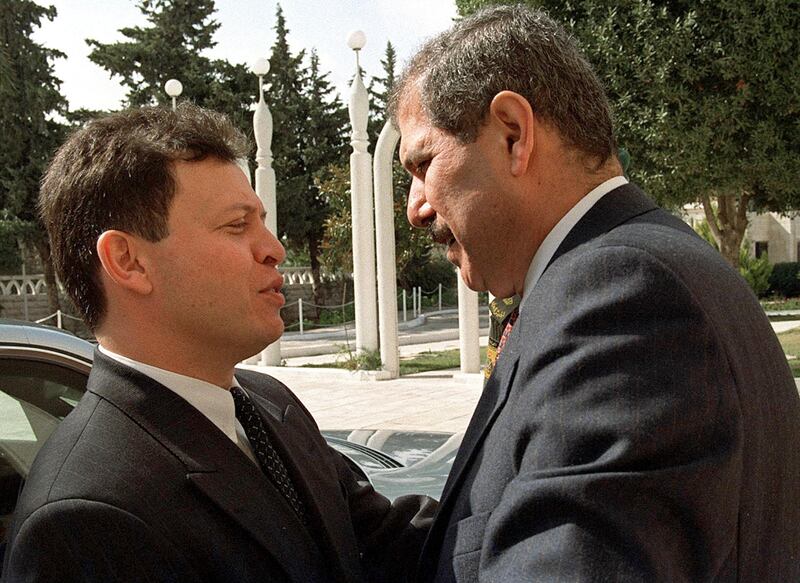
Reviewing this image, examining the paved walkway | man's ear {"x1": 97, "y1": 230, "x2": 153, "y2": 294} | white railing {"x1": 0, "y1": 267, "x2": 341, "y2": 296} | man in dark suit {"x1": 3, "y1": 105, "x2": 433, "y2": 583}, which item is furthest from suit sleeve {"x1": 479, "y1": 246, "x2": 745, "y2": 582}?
white railing {"x1": 0, "y1": 267, "x2": 341, "y2": 296}

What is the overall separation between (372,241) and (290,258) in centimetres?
2372

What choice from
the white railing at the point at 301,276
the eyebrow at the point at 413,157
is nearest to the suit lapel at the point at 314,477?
the eyebrow at the point at 413,157

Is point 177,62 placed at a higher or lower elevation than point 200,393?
higher

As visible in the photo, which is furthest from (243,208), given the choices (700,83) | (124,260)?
(700,83)

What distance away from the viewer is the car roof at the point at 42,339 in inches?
88.7

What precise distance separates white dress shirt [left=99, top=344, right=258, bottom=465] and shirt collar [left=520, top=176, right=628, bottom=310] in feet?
2.05

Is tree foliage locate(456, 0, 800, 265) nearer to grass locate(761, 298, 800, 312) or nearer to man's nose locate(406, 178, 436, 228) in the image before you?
man's nose locate(406, 178, 436, 228)

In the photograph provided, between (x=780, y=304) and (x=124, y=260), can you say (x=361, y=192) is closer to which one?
(x=124, y=260)

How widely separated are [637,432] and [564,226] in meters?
0.44

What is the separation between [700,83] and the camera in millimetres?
10508

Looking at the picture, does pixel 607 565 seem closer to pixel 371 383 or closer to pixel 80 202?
pixel 80 202

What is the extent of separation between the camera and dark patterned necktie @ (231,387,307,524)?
171 cm

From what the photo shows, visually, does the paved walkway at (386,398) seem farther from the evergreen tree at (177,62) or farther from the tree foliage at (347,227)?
the evergreen tree at (177,62)

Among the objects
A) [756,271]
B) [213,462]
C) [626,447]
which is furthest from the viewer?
[756,271]
